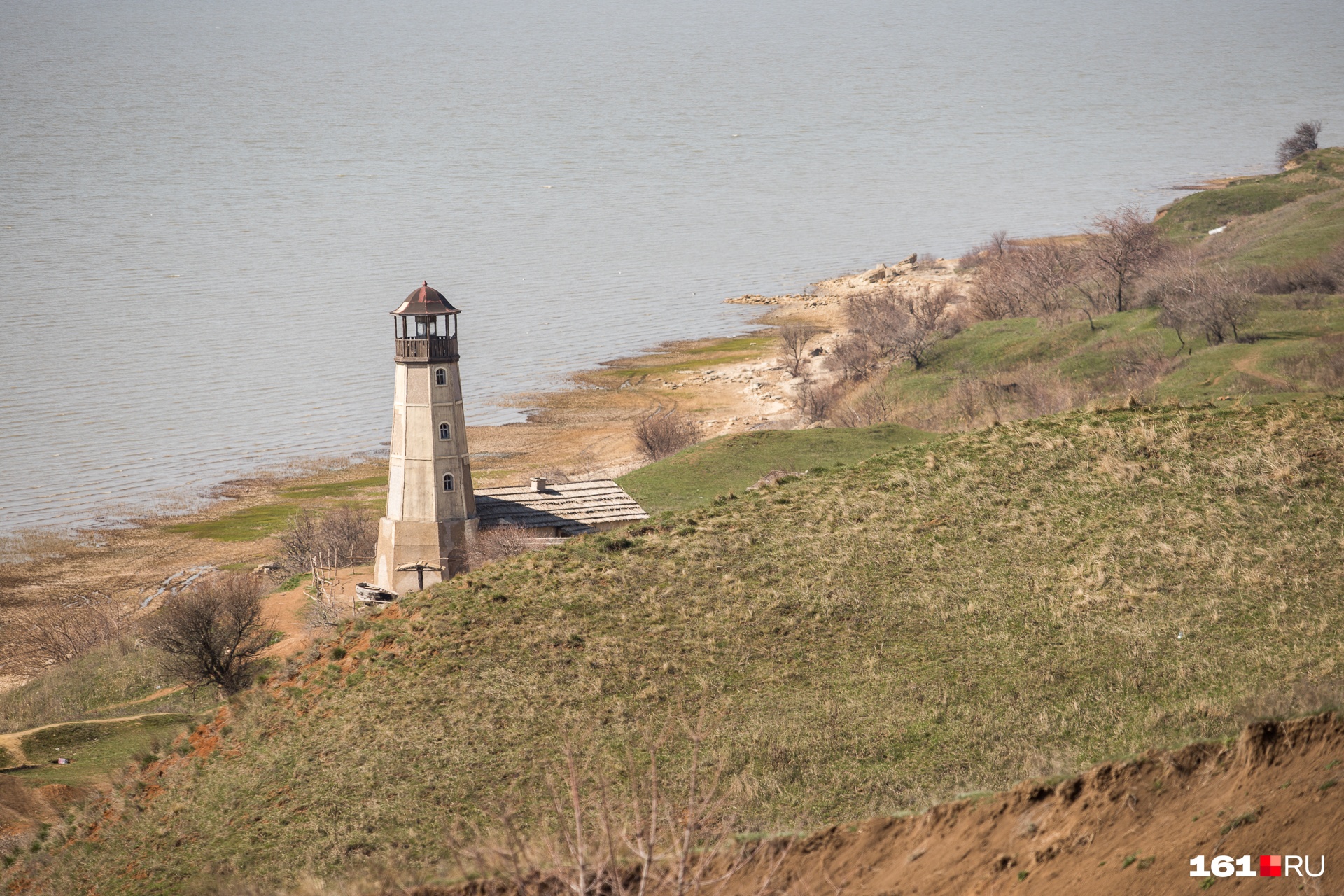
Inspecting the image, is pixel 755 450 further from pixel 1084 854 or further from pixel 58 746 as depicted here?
pixel 1084 854

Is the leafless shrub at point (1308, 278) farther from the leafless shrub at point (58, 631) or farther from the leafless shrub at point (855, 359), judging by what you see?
the leafless shrub at point (58, 631)

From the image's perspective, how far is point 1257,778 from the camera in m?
11.1

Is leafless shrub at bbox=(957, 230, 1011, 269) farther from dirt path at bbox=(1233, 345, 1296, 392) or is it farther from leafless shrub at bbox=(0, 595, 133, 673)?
leafless shrub at bbox=(0, 595, 133, 673)

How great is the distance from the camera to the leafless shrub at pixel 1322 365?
3747cm

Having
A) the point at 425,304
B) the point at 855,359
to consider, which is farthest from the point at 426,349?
the point at 855,359

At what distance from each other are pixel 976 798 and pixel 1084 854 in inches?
73.4

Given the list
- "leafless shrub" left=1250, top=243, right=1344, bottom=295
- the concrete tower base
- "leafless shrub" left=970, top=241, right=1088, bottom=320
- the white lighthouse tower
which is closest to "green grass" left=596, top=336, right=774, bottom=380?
"leafless shrub" left=970, top=241, right=1088, bottom=320

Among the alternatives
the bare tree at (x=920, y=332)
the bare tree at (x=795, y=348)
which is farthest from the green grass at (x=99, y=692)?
the bare tree at (x=795, y=348)

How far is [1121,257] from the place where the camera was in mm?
62031

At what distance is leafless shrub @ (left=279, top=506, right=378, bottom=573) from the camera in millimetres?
39844

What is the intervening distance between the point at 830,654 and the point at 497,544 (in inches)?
540

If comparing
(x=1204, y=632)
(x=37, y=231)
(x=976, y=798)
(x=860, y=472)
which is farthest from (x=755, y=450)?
(x=37, y=231)

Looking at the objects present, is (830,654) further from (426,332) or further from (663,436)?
(663,436)

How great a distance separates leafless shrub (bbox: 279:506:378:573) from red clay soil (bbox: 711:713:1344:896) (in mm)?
29575
